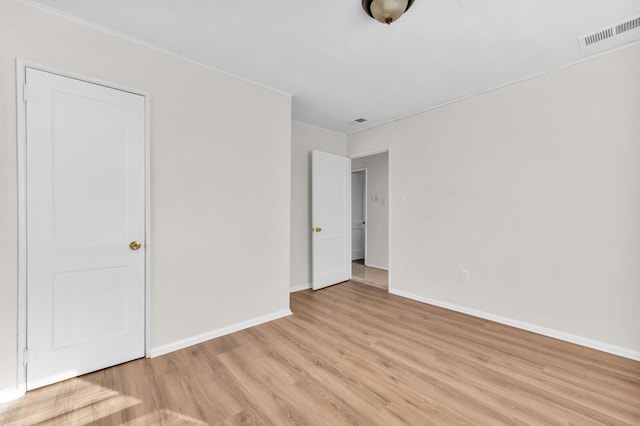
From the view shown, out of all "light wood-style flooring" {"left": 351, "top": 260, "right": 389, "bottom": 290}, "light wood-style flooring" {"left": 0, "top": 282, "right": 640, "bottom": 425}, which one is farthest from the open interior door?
"light wood-style flooring" {"left": 0, "top": 282, "right": 640, "bottom": 425}

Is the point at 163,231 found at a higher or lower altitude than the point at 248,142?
lower

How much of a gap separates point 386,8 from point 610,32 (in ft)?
6.06

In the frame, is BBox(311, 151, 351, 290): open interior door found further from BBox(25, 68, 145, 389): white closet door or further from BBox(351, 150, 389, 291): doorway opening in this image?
BBox(25, 68, 145, 389): white closet door

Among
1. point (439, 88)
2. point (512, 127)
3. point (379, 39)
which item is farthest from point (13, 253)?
point (512, 127)

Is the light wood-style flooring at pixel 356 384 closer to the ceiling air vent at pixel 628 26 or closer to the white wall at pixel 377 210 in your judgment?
the ceiling air vent at pixel 628 26

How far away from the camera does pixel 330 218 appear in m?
4.55

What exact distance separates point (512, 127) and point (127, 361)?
167 inches

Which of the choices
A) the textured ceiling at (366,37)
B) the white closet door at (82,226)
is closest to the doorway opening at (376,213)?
the textured ceiling at (366,37)

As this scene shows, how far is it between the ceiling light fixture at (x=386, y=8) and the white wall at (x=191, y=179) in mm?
1566

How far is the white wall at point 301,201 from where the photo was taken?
4250 millimetres

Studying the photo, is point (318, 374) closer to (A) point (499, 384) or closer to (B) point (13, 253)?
(A) point (499, 384)

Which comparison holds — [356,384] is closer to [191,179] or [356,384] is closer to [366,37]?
[191,179]

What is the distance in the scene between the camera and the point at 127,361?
2270mm

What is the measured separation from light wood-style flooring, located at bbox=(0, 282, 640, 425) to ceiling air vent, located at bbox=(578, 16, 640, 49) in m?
2.60
